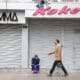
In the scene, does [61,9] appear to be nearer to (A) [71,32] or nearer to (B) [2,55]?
(A) [71,32]

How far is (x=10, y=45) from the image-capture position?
20.7 m

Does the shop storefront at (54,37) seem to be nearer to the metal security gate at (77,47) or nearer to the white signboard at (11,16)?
the metal security gate at (77,47)

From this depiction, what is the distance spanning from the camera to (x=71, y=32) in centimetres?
2088

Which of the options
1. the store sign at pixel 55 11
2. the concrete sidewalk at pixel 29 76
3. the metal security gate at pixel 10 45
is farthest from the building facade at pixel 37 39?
the concrete sidewalk at pixel 29 76

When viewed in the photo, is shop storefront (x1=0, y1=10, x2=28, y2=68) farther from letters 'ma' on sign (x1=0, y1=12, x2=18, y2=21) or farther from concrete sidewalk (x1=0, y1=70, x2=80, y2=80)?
concrete sidewalk (x1=0, y1=70, x2=80, y2=80)

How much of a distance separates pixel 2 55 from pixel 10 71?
1252mm

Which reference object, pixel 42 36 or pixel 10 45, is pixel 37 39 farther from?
pixel 10 45

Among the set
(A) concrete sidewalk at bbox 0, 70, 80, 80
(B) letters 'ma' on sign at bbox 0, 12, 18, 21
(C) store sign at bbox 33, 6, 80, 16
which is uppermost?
(C) store sign at bbox 33, 6, 80, 16

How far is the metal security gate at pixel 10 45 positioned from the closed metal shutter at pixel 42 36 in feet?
2.20

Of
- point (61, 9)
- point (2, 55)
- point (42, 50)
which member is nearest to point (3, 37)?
point (2, 55)

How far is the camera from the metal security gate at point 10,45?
2071 cm

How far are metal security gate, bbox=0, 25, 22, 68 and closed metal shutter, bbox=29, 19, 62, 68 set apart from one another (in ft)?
2.20

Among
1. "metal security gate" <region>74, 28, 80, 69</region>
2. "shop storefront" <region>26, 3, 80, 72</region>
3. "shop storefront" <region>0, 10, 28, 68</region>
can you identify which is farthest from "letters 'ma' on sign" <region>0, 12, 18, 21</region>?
"metal security gate" <region>74, 28, 80, 69</region>

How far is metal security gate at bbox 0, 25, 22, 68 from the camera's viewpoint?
67.9ft
